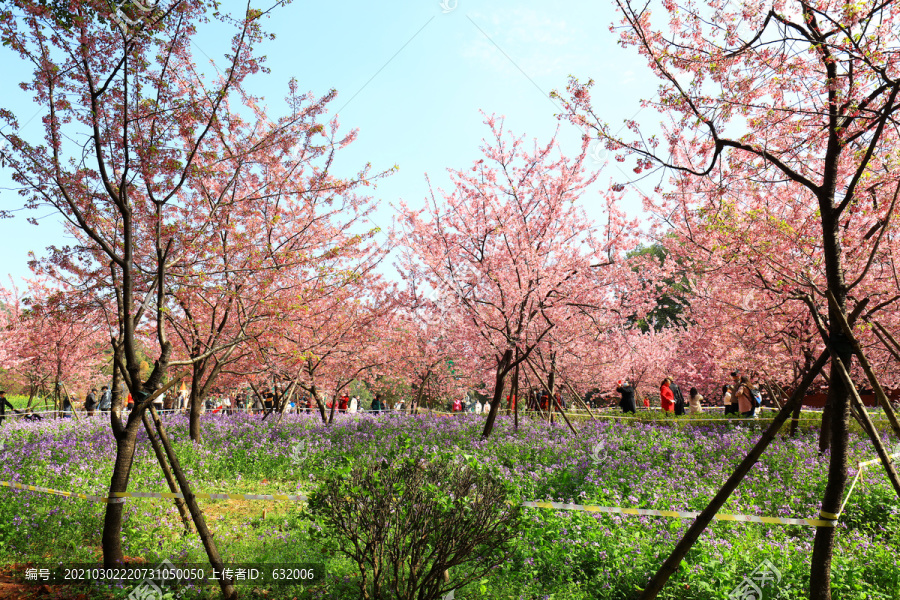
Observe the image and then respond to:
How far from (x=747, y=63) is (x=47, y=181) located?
6661 millimetres

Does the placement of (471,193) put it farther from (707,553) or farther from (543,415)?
(707,553)

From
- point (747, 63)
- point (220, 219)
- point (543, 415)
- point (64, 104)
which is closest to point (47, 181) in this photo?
point (64, 104)

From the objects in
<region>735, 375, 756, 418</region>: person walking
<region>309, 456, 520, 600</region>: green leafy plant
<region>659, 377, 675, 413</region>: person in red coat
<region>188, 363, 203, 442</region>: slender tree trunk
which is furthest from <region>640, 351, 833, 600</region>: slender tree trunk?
<region>659, 377, 675, 413</region>: person in red coat

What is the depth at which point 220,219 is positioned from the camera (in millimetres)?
6762

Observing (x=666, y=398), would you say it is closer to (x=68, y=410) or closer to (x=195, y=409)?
(x=195, y=409)

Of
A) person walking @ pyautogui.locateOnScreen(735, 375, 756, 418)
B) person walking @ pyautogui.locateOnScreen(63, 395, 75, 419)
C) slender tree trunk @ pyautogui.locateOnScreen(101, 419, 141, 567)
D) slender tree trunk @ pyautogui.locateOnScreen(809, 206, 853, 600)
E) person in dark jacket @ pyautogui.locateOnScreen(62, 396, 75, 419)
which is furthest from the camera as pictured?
person walking @ pyautogui.locateOnScreen(735, 375, 756, 418)

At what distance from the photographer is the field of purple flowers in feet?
14.4

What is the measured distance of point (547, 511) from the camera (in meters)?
5.58

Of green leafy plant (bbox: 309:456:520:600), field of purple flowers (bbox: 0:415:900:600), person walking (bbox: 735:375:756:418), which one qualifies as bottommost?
field of purple flowers (bbox: 0:415:900:600)

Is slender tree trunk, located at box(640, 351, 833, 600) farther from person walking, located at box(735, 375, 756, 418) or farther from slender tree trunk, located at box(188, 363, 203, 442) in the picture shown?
person walking, located at box(735, 375, 756, 418)

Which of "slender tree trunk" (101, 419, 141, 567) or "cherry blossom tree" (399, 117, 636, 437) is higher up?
"cherry blossom tree" (399, 117, 636, 437)

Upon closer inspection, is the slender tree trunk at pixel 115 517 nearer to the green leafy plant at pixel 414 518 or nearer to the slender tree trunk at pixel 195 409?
Result: the green leafy plant at pixel 414 518

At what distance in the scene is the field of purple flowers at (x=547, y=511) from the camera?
14.4 ft

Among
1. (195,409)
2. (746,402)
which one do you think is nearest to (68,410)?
(195,409)
